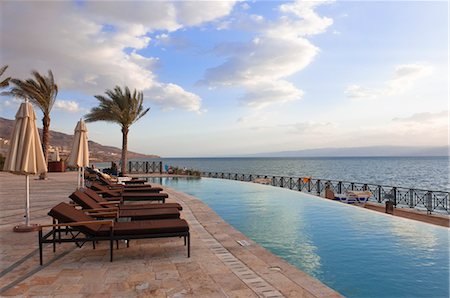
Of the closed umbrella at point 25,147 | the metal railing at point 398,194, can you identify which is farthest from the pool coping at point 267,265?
the metal railing at point 398,194

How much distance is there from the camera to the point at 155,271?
14.6 feet

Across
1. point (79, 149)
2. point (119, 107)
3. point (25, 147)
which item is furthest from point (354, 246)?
A: point (119, 107)

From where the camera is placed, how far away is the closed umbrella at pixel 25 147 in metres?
5.97

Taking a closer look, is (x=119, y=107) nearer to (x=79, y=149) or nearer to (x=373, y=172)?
(x=79, y=149)

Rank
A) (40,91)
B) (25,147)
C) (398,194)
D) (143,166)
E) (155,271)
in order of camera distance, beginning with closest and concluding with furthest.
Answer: (155,271) < (25,147) < (398,194) < (40,91) < (143,166)

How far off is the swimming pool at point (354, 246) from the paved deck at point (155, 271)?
0.86 metres

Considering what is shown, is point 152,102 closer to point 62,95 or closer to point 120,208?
point 62,95

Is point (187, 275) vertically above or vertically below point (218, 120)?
below

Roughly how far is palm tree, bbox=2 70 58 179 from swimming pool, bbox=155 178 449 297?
56.4 ft

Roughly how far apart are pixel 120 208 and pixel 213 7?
7349mm

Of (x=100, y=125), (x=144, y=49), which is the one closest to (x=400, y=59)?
(x=144, y=49)

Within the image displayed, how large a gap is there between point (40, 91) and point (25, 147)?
18758mm

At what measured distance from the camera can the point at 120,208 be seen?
6574mm

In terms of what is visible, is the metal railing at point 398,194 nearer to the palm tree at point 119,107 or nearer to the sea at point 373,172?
the palm tree at point 119,107
